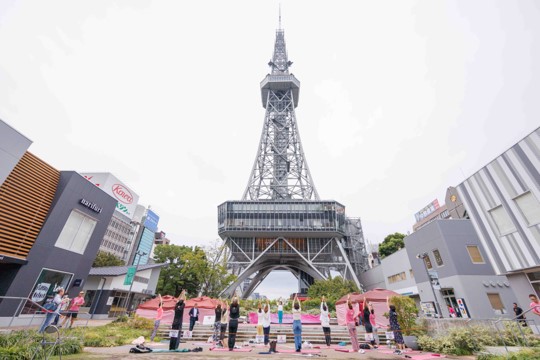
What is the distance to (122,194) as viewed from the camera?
4928cm

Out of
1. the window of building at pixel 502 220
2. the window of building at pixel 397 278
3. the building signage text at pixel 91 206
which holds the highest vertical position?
the building signage text at pixel 91 206

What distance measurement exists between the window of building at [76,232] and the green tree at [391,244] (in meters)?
56.7

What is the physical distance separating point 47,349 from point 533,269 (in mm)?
20282

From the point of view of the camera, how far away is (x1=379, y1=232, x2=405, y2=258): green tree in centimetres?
5643

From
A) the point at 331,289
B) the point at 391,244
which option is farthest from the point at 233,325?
the point at 391,244

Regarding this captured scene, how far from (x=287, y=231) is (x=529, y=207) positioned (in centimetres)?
4229

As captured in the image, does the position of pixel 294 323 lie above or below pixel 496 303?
below

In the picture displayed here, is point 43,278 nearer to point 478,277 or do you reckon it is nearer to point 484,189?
point 484,189

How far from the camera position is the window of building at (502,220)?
13844 millimetres

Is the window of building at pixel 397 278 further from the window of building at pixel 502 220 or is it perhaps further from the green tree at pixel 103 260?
the green tree at pixel 103 260

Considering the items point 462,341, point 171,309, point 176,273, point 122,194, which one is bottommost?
point 462,341

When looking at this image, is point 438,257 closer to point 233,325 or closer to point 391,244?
point 233,325

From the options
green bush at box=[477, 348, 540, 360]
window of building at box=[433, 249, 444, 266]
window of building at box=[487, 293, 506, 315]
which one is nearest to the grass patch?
green bush at box=[477, 348, 540, 360]

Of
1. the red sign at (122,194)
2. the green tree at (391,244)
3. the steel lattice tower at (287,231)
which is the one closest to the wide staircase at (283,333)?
the steel lattice tower at (287,231)
